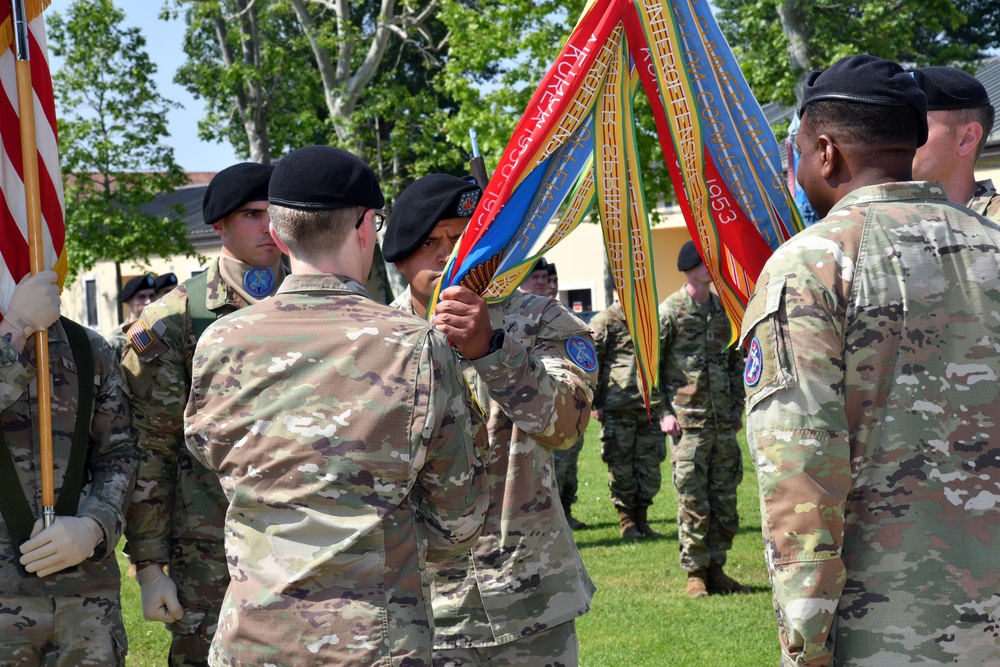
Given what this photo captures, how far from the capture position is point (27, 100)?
4008 mm

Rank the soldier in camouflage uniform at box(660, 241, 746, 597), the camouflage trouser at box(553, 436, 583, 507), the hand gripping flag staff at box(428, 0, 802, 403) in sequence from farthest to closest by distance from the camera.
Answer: the camouflage trouser at box(553, 436, 583, 507) < the soldier in camouflage uniform at box(660, 241, 746, 597) < the hand gripping flag staff at box(428, 0, 802, 403)

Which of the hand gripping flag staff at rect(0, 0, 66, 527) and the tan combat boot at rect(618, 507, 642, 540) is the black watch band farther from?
the tan combat boot at rect(618, 507, 642, 540)

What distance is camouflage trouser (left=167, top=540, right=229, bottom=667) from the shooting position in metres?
4.23

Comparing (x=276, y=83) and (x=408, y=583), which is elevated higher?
(x=276, y=83)

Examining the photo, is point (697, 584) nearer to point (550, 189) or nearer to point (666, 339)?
point (666, 339)

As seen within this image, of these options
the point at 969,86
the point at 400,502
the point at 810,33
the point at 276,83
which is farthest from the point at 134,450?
the point at 276,83

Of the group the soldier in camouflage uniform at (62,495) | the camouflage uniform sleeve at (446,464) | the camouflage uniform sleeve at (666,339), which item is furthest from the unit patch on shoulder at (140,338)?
the camouflage uniform sleeve at (666,339)

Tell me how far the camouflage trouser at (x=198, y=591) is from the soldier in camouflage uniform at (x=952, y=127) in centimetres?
301

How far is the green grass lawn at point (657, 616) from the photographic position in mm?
6664

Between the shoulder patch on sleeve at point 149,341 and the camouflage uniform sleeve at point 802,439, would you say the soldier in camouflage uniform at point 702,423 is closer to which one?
the shoulder patch on sleeve at point 149,341

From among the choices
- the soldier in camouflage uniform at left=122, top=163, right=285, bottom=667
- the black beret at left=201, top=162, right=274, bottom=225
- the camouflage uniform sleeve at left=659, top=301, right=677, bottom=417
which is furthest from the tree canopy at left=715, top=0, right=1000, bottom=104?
the soldier in camouflage uniform at left=122, top=163, right=285, bottom=667

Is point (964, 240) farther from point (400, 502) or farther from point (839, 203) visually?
point (400, 502)

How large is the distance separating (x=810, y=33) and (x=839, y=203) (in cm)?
1627

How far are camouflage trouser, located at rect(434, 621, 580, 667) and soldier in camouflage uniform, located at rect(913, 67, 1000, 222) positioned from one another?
2088 mm
